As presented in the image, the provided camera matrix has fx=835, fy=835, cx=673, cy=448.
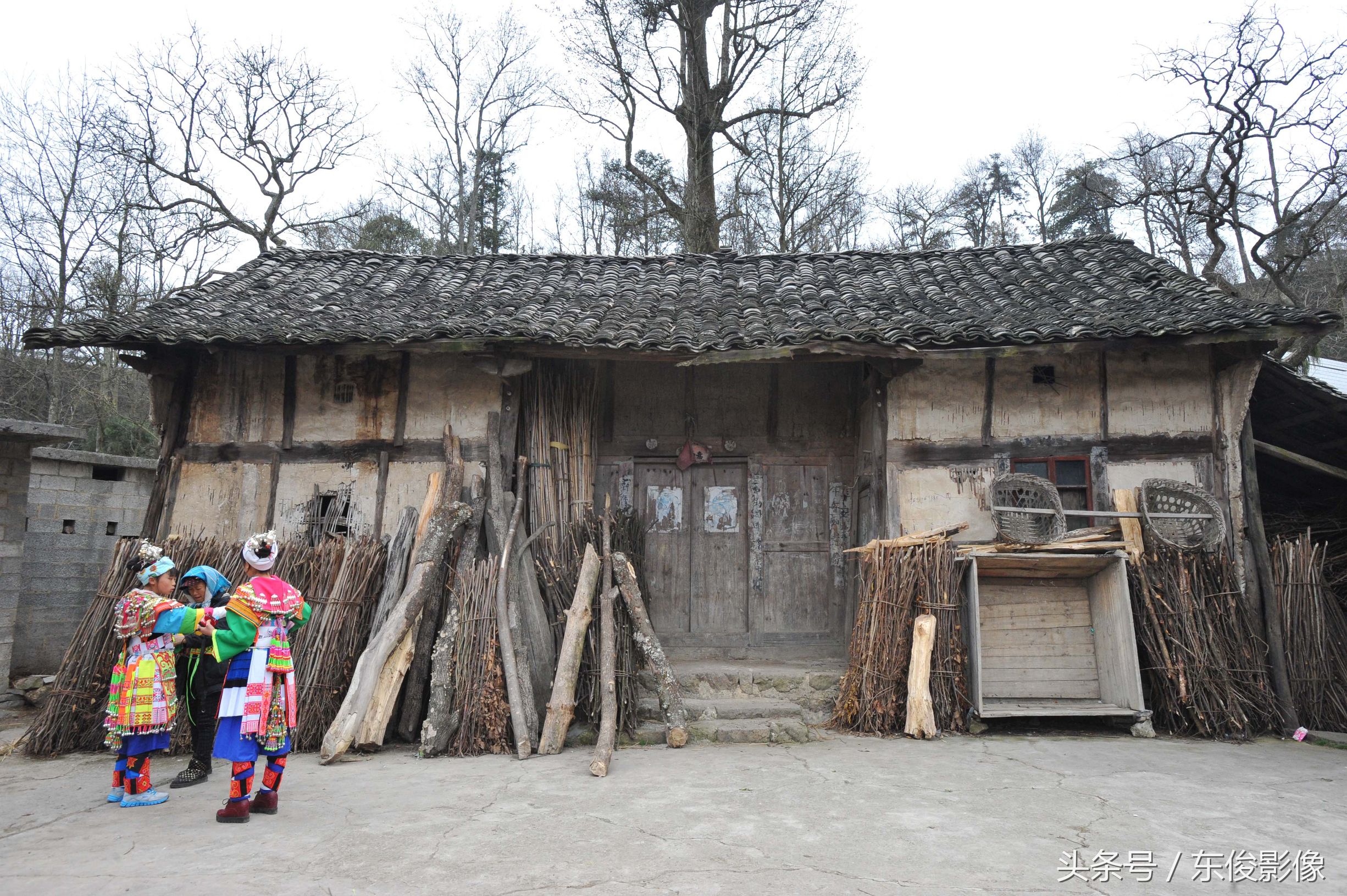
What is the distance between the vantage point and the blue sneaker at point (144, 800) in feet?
15.5

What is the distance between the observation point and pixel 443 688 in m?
6.23

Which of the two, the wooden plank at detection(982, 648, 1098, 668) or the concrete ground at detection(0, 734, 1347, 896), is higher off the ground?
the wooden plank at detection(982, 648, 1098, 668)

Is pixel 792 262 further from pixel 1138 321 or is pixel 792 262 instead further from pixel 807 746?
pixel 807 746

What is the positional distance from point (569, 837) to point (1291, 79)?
44.1 ft

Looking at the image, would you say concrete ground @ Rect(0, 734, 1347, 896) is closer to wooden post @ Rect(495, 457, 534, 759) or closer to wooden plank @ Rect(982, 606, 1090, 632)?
wooden post @ Rect(495, 457, 534, 759)

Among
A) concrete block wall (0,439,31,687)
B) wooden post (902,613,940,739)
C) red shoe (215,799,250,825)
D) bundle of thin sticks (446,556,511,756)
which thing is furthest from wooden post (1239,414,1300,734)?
concrete block wall (0,439,31,687)

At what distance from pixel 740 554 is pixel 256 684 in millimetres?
5566

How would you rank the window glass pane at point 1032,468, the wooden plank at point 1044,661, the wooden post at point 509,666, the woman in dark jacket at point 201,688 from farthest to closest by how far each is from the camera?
the window glass pane at point 1032,468 → the wooden plank at point 1044,661 → the wooden post at point 509,666 → the woman in dark jacket at point 201,688

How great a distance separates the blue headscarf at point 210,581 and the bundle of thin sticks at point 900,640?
4.68 metres

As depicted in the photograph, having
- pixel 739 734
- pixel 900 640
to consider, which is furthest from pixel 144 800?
pixel 900 640

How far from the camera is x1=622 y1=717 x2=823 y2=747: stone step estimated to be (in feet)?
21.5

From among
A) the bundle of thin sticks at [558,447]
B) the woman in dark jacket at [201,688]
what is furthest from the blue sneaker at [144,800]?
the bundle of thin sticks at [558,447]

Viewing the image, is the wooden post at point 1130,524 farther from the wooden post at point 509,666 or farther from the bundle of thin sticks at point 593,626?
the wooden post at point 509,666

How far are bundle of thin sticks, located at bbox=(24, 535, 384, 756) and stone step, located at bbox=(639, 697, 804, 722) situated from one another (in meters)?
2.42
